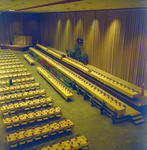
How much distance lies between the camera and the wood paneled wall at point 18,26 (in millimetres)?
24562

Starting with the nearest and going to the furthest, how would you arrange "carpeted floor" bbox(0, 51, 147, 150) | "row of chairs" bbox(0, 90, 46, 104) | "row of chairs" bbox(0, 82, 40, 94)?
1. "carpeted floor" bbox(0, 51, 147, 150)
2. "row of chairs" bbox(0, 90, 46, 104)
3. "row of chairs" bbox(0, 82, 40, 94)

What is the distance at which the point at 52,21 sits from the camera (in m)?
22.0

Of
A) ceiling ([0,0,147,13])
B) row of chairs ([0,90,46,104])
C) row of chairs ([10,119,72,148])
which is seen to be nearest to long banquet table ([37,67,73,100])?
row of chairs ([0,90,46,104])

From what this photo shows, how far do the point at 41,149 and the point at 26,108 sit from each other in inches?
129

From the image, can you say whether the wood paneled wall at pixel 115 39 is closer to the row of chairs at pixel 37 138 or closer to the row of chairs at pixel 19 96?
the row of chairs at pixel 19 96

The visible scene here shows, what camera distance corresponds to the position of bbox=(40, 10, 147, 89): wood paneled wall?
10473mm

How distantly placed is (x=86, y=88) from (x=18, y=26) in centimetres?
1818

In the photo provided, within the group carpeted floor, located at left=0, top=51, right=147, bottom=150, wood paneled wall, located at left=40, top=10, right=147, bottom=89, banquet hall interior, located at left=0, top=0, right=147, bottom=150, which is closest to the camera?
carpeted floor, located at left=0, top=51, right=147, bottom=150

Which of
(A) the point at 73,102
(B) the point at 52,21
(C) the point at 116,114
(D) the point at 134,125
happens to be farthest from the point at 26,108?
(B) the point at 52,21

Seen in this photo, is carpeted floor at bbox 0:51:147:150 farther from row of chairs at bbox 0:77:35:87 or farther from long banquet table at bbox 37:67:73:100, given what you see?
row of chairs at bbox 0:77:35:87

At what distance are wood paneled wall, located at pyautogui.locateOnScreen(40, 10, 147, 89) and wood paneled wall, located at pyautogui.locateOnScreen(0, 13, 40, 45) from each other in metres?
8.80

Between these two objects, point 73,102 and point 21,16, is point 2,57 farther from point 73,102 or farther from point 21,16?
point 73,102

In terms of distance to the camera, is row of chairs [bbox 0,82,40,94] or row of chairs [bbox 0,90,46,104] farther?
row of chairs [bbox 0,82,40,94]

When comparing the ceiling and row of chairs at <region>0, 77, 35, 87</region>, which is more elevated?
the ceiling
